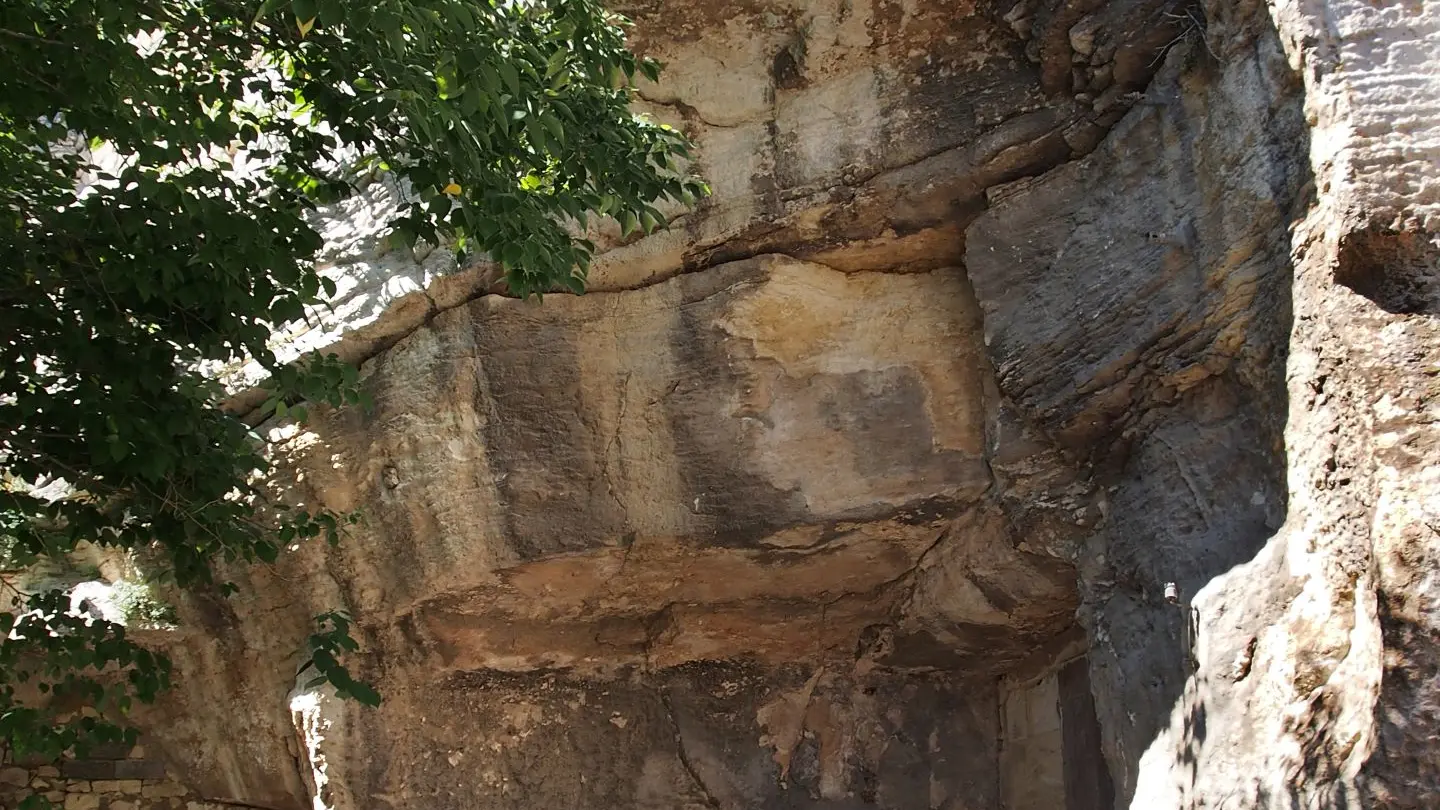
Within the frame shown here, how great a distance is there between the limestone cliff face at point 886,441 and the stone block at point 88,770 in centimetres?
43

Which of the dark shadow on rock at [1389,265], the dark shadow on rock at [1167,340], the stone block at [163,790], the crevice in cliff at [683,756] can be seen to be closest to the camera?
the dark shadow on rock at [1389,265]

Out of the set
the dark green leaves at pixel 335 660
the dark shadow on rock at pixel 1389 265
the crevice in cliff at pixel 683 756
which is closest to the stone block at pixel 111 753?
the dark green leaves at pixel 335 660

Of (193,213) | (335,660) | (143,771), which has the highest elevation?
(193,213)

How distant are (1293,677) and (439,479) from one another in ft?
9.84

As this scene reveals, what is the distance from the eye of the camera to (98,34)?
12.2 ft

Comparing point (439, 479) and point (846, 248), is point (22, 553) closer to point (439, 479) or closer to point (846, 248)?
point (439, 479)

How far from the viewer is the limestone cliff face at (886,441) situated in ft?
11.4

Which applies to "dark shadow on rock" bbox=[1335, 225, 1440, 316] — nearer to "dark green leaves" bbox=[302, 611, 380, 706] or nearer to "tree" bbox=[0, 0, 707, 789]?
"tree" bbox=[0, 0, 707, 789]

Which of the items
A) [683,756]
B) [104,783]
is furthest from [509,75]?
[104,783]

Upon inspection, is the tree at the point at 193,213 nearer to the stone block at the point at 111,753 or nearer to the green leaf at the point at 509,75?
the green leaf at the point at 509,75

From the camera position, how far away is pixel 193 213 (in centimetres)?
374

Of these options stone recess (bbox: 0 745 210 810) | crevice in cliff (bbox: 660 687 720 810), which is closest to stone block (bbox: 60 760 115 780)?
stone recess (bbox: 0 745 210 810)

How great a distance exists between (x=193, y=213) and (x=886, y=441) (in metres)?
2.43

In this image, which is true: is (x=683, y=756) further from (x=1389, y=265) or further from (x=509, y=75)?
(x=1389, y=265)
